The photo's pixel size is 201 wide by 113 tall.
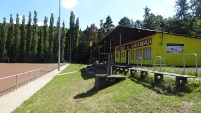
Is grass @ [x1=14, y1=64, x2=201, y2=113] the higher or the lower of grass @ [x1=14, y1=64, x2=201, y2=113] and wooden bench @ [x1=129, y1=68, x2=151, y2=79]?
the lower

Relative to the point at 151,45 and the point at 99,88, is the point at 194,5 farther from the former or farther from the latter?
the point at 99,88

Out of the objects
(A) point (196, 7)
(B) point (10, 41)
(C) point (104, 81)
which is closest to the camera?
(C) point (104, 81)

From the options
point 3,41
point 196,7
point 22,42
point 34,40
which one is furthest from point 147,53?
point 3,41

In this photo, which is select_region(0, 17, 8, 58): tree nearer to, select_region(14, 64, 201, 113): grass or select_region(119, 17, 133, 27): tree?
select_region(119, 17, 133, 27): tree

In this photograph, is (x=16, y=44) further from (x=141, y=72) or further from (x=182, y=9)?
(x=141, y=72)

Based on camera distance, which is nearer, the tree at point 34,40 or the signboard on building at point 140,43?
the signboard on building at point 140,43

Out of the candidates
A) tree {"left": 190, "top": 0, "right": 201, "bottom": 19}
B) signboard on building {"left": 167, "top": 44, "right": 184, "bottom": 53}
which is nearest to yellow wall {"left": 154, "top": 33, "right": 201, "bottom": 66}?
signboard on building {"left": 167, "top": 44, "right": 184, "bottom": 53}

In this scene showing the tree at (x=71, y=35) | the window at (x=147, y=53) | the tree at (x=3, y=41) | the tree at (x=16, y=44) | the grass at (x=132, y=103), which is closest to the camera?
the grass at (x=132, y=103)

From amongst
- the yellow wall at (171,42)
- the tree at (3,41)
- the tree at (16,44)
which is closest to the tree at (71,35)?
the tree at (16,44)

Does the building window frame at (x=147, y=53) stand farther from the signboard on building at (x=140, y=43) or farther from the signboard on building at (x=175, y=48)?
the signboard on building at (x=175, y=48)

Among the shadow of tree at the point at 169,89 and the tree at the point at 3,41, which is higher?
the tree at the point at 3,41

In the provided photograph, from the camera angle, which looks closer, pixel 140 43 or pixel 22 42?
pixel 140 43

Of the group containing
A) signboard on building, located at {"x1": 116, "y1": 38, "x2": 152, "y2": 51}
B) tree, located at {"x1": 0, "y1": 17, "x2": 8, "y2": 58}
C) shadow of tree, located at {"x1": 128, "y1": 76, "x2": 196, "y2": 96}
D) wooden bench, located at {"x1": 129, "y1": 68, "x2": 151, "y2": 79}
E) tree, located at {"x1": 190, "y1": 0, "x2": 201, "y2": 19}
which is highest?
tree, located at {"x1": 190, "y1": 0, "x2": 201, "y2": 19}

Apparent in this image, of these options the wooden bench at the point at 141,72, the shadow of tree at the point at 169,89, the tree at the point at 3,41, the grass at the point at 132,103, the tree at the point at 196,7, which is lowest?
the grass at the point at 132,103
